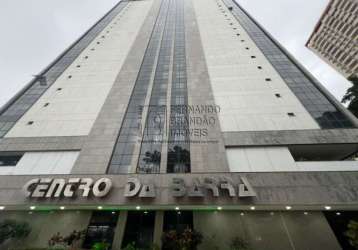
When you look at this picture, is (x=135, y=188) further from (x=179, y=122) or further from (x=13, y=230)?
(x=13, y=230)

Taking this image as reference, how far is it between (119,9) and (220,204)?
72.8 metres

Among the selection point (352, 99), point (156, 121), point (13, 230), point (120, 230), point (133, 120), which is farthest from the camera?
point (352, 99)

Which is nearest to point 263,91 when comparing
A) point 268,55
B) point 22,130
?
point 268,55

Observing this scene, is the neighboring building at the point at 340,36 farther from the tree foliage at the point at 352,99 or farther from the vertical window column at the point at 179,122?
the vertical window column at the point at 179,122

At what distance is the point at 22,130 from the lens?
23312 millimetres

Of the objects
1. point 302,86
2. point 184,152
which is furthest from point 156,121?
point 302,86

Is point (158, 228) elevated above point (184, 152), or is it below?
below

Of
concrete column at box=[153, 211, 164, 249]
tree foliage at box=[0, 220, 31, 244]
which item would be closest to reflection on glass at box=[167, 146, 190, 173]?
concrete column at box=[153, 211, 164, 249]

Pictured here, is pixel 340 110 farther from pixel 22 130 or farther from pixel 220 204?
pixel 22 130

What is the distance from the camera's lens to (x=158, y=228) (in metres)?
15.7

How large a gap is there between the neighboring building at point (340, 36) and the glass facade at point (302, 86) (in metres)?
63.0

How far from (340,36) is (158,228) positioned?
109037 mm
